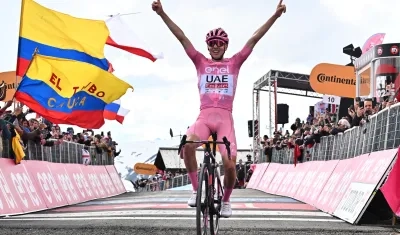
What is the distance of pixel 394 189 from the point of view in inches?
379

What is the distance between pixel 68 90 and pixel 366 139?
6.91 metres

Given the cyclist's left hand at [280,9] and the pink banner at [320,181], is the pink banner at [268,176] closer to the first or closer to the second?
the pink banner at [320,181]

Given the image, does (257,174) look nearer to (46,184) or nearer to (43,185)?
(46,184)

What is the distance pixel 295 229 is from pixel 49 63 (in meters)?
8.02

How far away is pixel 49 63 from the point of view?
599 inches

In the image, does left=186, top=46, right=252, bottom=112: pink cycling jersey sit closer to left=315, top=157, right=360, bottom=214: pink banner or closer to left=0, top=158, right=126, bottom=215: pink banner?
left=315, top=157, right=360, bottom=214: pink banner

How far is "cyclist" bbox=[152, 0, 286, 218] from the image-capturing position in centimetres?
763

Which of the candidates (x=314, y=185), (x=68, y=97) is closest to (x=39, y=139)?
(x=68, y=97)

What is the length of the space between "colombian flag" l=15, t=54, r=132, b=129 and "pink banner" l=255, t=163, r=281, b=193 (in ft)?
37.4

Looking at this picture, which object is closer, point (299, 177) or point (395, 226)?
point (395, 226)

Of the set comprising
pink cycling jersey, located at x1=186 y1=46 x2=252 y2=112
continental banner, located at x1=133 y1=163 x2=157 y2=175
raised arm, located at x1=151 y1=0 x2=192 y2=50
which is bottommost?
continental banner, located at x1=133 y1=163 x2=157 y2=175

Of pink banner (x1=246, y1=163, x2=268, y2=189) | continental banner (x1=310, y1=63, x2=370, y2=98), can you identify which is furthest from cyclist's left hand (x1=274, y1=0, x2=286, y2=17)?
pink banner (x1=246, y1=163, x2=268, y2=189)

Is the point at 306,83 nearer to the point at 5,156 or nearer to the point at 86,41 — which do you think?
the point at 86,41

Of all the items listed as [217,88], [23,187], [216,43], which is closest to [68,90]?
[23,187]
